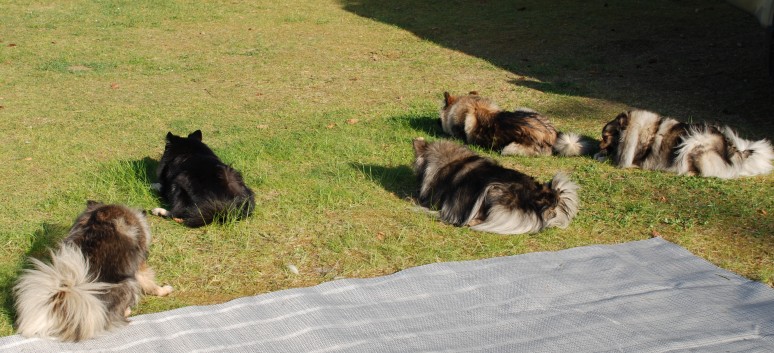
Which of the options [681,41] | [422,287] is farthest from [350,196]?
[681,41]

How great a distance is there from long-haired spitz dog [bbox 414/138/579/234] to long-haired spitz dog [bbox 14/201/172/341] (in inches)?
100

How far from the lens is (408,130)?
8.81 meters

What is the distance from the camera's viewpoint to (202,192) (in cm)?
592

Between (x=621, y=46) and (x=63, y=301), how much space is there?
35.5 feet

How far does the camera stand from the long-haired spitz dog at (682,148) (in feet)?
24.2

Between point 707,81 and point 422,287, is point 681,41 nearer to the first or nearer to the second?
point 707,81

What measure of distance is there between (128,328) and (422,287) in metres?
1.84

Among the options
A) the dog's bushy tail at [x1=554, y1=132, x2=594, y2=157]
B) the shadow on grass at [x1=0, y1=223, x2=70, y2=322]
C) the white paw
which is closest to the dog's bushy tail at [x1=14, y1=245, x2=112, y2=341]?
the shadow on grass at [x1=0, y1=223, x2=70, y2=322]

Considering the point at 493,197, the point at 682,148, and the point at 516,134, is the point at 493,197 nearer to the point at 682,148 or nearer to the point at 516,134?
the point at 516,134

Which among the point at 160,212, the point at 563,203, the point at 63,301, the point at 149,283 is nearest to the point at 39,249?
the point at 160,212

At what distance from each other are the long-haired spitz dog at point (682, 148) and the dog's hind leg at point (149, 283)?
4.59 meters

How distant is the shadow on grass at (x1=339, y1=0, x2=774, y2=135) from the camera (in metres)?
10.4

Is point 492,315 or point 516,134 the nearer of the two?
point 492,315

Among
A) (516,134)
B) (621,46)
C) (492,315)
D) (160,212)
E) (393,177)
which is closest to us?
(492,315)
